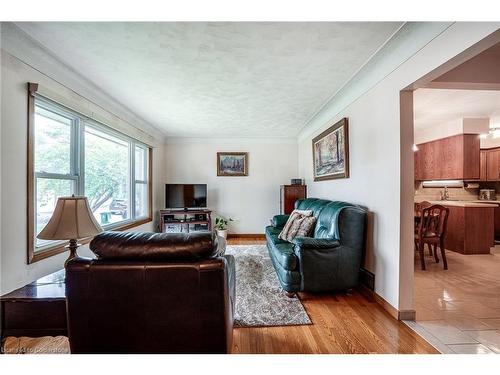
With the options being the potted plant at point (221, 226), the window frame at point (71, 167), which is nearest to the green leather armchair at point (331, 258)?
the window frame at point (71, 167)

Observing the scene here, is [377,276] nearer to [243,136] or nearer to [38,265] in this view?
[38,265]

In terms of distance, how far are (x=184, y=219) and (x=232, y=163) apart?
173 cm

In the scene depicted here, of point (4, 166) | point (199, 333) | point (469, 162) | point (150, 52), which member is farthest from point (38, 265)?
point (469, 162)

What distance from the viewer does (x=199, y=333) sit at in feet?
3.63

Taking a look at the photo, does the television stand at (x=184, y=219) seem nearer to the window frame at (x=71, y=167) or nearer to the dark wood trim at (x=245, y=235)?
the window frame at (x=71, y=167)

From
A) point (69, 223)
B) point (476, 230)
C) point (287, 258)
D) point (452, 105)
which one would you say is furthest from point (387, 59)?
point (476, 230)

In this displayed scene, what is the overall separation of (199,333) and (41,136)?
238cm

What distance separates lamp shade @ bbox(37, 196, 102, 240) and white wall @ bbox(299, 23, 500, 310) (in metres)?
2.45

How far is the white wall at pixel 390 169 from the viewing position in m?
1.77

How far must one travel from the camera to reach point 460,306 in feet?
7.27

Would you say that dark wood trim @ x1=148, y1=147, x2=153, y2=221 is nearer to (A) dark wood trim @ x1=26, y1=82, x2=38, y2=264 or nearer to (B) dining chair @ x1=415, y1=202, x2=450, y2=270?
(A) dark wood trim @ x1=26, y1=82, x2=38, y2=264

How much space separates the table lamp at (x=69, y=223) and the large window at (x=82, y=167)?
29.1 inches

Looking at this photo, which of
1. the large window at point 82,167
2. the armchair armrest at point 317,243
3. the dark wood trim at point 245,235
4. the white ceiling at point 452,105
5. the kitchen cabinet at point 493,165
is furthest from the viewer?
the dark wood trim at point 245,235

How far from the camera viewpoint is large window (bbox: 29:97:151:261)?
2131mm
